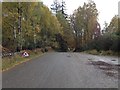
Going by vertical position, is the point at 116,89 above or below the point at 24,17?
below

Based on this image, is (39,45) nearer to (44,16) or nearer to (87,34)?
(44,16)

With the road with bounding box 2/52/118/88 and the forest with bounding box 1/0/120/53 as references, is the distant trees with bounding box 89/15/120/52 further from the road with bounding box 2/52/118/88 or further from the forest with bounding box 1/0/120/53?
the road with bounding box 2/52/118/88

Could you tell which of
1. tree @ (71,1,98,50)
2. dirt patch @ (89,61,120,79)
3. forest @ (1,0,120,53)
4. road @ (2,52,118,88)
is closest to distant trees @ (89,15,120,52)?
forest @ (1,0,120,53)

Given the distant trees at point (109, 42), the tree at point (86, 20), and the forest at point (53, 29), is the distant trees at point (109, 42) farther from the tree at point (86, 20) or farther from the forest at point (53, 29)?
the tree at point (86, 20)

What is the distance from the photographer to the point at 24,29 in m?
43.7

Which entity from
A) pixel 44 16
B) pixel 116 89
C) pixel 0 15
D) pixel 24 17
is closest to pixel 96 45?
pixel 44 16

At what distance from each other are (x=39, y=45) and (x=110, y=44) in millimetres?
22346

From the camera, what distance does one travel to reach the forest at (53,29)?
3909 centimetres

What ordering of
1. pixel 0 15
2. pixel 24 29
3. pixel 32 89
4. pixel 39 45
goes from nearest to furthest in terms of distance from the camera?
pixel 32 89 < pixel 0 15 < pixel 24 29 < pixel 39 45

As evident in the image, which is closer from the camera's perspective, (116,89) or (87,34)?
(116,89)

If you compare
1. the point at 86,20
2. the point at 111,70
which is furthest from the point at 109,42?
the point at 111,70

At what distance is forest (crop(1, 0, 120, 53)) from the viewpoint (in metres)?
39.1

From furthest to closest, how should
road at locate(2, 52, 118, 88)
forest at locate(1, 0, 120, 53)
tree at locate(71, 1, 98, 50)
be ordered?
tree at locate(71, 1, 98, 50) < forest at locate(1, 0, 120, 53) < road at locate(2, 52, 118, 88)

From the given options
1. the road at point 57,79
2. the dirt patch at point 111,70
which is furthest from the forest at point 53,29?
the road at point 57,79
